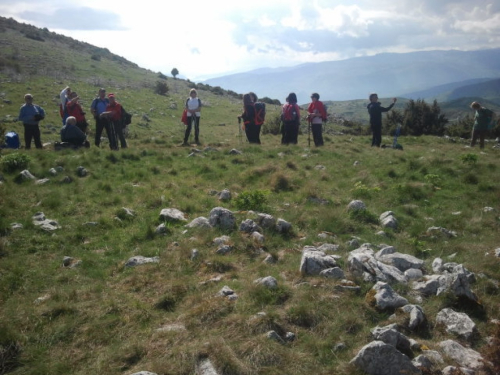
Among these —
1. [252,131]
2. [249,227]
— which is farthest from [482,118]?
[249,227]

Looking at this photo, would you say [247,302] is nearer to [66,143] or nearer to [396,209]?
[396,209]

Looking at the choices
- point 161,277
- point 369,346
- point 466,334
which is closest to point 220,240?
point 161,277


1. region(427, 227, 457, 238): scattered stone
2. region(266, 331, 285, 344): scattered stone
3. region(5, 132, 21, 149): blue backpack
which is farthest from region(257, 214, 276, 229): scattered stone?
region(5, 132, 21, 149): blue backpack

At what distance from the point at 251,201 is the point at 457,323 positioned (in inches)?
197

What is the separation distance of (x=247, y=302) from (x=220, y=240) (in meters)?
2.08

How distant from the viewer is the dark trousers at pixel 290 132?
17484 millimetres

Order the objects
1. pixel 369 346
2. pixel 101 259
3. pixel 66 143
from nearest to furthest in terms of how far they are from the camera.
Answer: pixel 369 346, pixel 101 259, pixel 66 143

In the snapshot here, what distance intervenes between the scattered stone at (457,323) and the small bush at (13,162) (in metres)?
11.1

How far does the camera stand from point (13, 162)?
35.7 feet

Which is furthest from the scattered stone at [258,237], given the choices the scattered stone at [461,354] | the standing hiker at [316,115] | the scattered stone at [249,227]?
the standing hiker at [316,115]

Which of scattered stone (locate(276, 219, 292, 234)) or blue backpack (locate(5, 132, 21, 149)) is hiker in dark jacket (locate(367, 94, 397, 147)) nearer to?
scattered stone (locate(276, 219, 292, 234))

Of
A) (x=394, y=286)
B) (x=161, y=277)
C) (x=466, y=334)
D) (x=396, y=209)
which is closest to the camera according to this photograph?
(x=466, y=334)

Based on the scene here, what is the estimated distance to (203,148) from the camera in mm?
15875

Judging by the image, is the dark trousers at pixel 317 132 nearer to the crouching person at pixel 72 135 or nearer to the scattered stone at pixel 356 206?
the scattered stone at pixel 356 206
